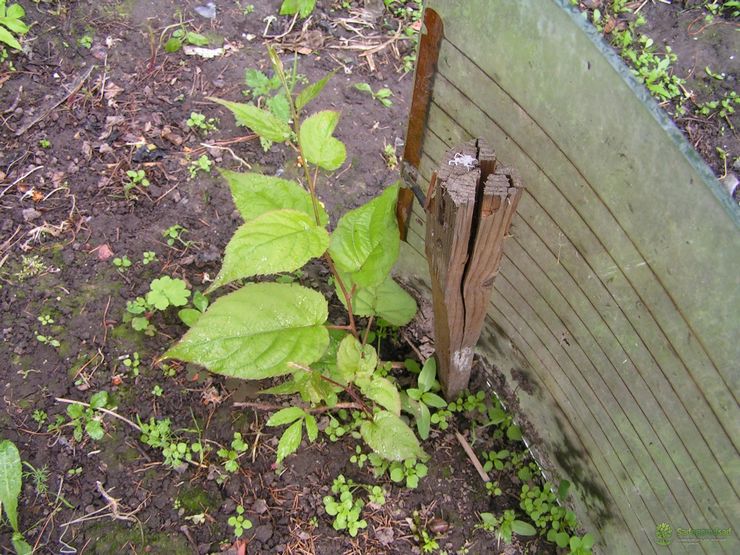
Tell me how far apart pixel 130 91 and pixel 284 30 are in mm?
967

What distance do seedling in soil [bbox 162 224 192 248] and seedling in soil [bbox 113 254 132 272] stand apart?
0.20 meters

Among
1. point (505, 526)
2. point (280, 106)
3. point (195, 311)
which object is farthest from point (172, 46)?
point (505, 526)

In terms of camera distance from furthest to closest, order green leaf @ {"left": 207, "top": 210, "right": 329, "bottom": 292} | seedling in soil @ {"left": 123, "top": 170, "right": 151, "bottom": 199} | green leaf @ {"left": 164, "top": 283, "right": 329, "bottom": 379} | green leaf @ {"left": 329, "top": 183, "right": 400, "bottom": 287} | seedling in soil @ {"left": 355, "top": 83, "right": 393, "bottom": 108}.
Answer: seedling in soil @ {"left": 355, "top": 83, "right": 393, "bottom": 108} → seedling in soil @ {"left": 123, "top": 170, "right": 151, "bottom": 199} → green leaf @ {"left": 329, "top": 183, "right": 400, "bottom": 287} → green leaf @ {"left": 164, "top": 283, "right": 329, "bottom": 379} → green leaf @ {"left": 207, "top": 210, "right": 329, "bottom": 292}

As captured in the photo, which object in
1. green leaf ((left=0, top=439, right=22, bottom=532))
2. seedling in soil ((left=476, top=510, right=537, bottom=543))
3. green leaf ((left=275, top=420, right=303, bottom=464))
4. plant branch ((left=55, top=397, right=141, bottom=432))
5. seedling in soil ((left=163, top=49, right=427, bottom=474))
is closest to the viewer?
seedling in soil ((left=163, top=49, right=427, bottom=474))

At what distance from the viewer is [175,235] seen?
8.96 feet

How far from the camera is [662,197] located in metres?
1.18

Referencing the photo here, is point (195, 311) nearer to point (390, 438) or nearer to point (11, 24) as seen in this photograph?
point (390, 438)

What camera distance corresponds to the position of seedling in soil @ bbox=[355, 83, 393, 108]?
324cm

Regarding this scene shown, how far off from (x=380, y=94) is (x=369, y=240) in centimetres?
163

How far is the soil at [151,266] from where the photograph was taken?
2.21 meters

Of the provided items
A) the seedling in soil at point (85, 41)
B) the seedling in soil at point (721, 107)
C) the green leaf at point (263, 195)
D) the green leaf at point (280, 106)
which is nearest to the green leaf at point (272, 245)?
the green leaf at point (263, 195)

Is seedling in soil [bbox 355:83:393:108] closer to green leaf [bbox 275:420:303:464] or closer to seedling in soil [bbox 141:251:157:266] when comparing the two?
seedling in soil [bbox 141:251:157:266]

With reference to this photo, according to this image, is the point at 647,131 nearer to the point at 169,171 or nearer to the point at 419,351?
the point at 419,351

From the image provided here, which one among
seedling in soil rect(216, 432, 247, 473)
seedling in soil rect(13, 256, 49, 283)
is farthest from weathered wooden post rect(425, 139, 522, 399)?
seedling in soil rect(13, 256, 49, 283)
